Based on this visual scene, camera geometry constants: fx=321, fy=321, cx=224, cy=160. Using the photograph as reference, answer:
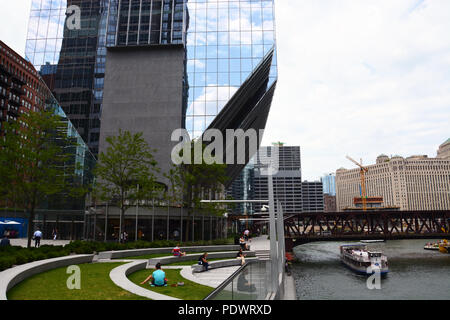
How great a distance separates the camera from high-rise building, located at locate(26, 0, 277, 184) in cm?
5088

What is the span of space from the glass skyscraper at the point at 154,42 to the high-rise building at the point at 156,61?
16 centimetres

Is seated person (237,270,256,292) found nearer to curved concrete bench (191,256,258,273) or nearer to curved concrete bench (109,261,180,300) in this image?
curved concrete bench (109,261,180,300)

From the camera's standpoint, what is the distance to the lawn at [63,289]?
12.3m

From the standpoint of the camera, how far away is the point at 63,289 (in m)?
13.6

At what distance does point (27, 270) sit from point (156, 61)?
144 feet

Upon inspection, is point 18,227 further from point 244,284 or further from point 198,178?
point 244,284

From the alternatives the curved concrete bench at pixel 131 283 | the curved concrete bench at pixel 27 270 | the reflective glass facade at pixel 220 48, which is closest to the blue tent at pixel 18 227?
the reflective glass facade at pixel 220 48

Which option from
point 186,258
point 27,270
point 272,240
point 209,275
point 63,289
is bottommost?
point 209,275

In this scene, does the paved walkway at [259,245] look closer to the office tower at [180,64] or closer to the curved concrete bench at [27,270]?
the office tower at [180,64]

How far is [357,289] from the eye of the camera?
133 ft

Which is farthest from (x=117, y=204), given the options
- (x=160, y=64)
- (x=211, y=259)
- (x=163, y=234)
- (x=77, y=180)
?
(x=160, y=64)

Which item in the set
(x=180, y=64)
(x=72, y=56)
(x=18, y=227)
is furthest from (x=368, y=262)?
(x=72, y=56)
